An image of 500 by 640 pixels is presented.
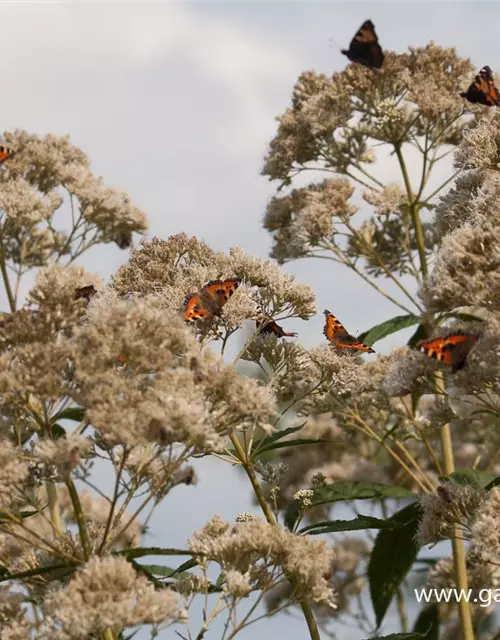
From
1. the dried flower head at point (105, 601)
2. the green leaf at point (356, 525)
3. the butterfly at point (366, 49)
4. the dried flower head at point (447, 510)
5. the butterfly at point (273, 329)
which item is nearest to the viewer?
the dried flower head at point (105, 601)

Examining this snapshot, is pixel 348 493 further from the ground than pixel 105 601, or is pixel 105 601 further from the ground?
pixel 348 493

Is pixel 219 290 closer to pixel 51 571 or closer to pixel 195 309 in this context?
pixel 195 309

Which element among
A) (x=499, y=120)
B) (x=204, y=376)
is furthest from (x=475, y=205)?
(x=204, y=376)

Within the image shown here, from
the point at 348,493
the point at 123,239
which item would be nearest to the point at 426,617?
the point at 348,493

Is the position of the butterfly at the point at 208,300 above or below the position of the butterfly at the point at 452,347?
above

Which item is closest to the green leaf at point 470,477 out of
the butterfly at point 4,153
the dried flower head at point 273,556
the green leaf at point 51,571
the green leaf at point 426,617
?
the green leaf at point 426,617

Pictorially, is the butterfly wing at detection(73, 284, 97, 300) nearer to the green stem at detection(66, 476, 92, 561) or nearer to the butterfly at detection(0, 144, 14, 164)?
the green stem at detection(66, 476, 92, 561)

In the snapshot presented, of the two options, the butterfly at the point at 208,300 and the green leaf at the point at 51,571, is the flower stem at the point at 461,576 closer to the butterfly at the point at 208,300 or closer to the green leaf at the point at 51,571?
the butterfly at the point at 208,300
